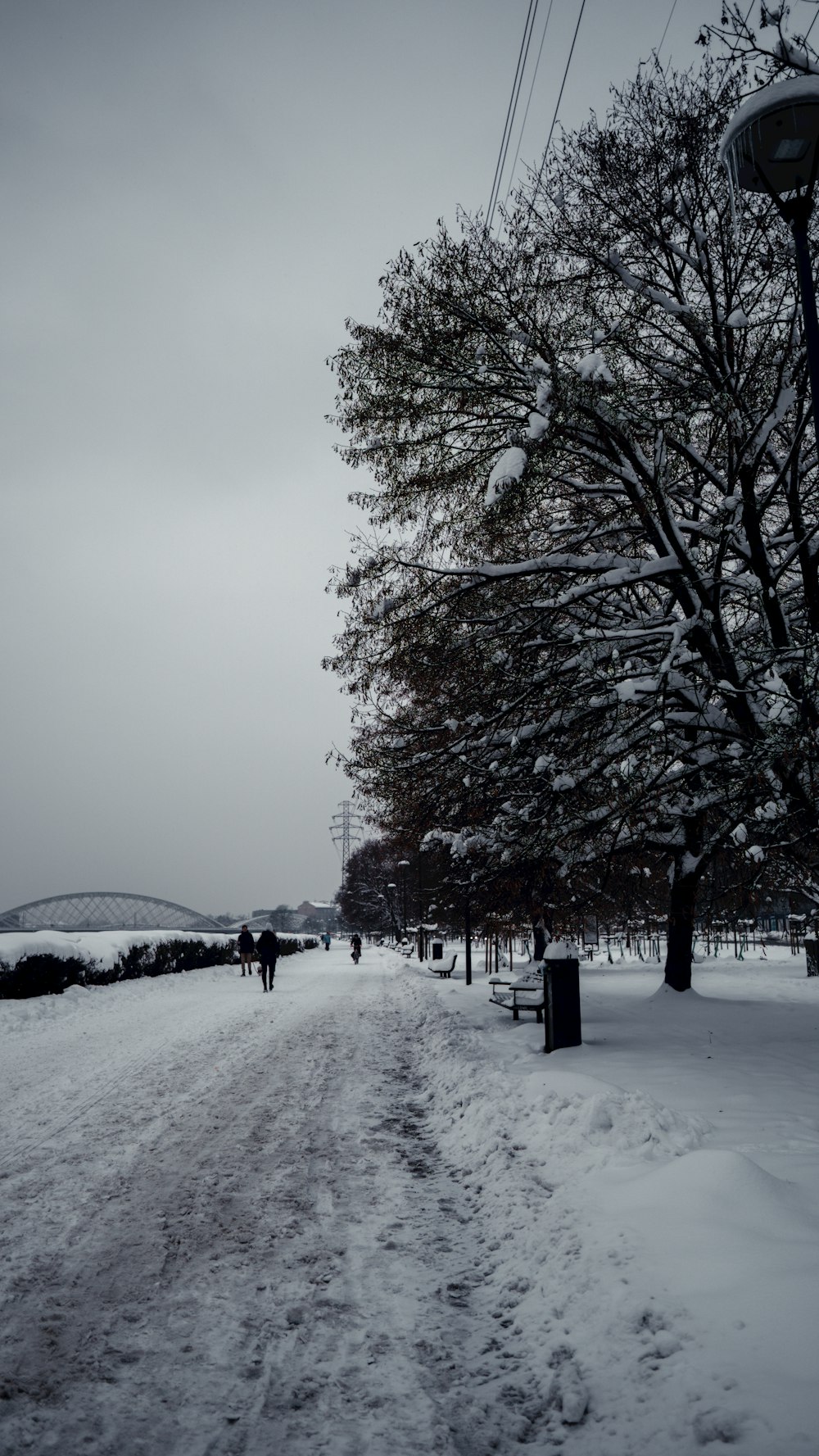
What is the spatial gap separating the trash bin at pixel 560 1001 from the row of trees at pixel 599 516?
4.37ft

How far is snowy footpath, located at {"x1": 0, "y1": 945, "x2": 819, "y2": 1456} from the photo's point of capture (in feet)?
9.02

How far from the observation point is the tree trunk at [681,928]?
14620 millimetres

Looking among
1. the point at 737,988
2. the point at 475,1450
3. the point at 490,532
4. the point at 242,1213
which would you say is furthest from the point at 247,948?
the point at 475,1450

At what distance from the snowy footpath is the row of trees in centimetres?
323

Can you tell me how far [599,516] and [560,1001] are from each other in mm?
6138

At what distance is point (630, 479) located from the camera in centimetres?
807

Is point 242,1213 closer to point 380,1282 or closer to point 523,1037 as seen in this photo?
point 380,1282

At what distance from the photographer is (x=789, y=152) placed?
4938 mm

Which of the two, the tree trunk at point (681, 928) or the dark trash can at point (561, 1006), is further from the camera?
the tree trunk at point (681, 928)

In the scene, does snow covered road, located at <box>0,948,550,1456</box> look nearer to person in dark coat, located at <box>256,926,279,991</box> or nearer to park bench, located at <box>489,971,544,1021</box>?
park bench, located at <box>489,971,544,1021</box>

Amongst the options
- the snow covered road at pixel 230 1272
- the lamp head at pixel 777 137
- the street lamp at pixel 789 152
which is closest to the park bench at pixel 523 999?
the snow covered road at pixel 230 1272

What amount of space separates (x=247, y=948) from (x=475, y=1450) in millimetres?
27315

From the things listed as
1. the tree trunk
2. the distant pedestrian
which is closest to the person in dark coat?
the distant pedestrian

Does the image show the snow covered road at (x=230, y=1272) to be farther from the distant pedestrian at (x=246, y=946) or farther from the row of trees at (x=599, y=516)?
the distant pedestrian at (x=246, y=946)
